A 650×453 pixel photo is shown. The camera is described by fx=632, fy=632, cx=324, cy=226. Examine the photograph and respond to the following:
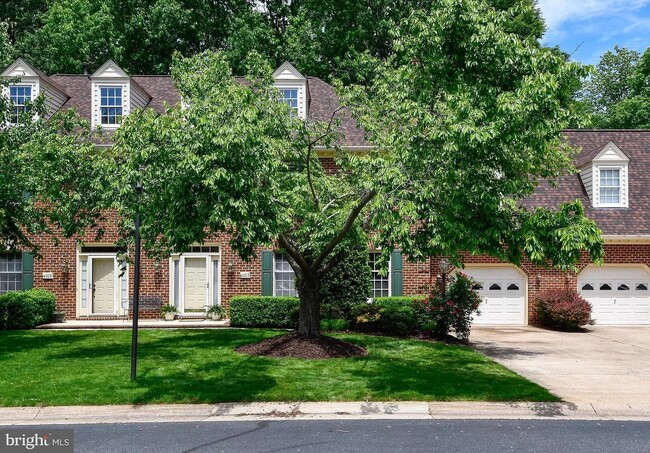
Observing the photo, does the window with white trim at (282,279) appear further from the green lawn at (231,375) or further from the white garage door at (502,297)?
the white garage door at (502,297)

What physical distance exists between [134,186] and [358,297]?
33.1 feet

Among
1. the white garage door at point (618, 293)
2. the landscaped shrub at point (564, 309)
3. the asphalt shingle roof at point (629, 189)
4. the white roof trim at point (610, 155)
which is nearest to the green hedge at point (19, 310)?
the landscaped shrub at point (564, 309)

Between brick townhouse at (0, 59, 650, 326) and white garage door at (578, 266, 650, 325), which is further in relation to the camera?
white garage door at (578, 266, 650, 325)

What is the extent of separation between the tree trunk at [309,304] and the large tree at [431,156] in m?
2.55

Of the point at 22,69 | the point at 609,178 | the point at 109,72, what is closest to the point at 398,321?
the point at 609,178

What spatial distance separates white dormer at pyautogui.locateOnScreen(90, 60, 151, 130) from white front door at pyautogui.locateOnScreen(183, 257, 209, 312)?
554 centimetres

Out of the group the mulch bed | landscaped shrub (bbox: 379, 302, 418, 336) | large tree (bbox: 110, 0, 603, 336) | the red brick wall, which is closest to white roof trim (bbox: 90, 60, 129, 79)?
large tree (bbox: 110, 0, 603, 336)

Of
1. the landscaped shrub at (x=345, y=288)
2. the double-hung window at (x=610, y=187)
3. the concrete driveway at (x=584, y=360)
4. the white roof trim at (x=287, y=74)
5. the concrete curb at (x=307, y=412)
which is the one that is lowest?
the concrete driveway at (x=584, y=360)

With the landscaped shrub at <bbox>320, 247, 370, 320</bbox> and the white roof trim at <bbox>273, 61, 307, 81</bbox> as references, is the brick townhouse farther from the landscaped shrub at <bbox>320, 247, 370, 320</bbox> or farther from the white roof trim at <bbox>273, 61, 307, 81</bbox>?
the landscaped shrub at <bbox>320, 247, 370, 320</bbox>

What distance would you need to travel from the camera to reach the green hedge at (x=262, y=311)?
2008 centimetres

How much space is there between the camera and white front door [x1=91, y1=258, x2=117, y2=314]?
21969 millimetres

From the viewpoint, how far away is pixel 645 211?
23.1 metres

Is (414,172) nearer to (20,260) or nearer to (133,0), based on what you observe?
(20,260)

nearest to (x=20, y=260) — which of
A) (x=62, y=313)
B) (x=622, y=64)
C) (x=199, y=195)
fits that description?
(x=62, y=313)
